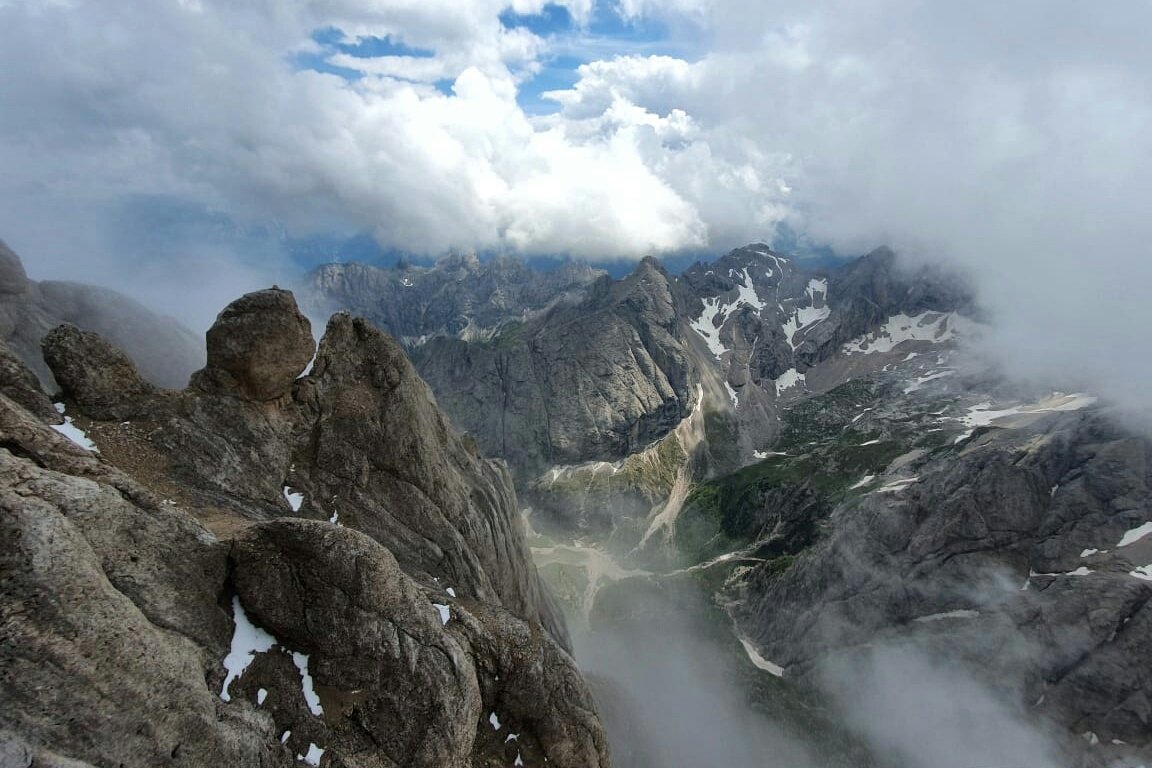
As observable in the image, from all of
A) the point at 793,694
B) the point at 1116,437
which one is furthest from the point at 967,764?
Answer: the point at 1116,437

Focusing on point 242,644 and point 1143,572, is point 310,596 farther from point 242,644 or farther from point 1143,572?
point 1143,572

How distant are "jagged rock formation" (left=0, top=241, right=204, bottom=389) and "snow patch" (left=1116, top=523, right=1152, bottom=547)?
7120 inches

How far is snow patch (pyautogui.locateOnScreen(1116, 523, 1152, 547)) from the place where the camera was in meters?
113

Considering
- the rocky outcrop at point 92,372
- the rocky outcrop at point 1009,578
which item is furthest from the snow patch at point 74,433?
the rocky outcrop at point 1009,578

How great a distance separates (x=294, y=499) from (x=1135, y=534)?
15709 cm

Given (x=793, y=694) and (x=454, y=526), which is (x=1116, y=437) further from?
(x=454, y=526)

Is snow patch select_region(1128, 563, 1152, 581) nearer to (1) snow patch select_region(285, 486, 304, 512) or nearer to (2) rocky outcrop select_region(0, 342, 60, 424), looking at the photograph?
(1) snow patch select_region(285, 486, 304, 512)

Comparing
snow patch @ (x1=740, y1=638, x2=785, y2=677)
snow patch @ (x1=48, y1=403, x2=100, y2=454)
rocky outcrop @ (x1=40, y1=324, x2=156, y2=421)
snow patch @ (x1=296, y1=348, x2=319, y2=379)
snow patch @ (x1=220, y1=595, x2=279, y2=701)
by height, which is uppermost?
rocky outcrop @ (x1=40, y1=324, x2=156, y2=421)

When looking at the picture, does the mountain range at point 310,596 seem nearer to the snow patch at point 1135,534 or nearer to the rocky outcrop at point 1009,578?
the snow patch at point 1135,534

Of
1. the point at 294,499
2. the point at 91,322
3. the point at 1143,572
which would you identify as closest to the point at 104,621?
the point at 294,499

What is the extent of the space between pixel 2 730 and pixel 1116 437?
192218mm


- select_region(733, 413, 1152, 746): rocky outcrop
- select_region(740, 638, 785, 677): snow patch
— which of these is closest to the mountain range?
select_region(733, 413, 1152, 746): rocky outcrop

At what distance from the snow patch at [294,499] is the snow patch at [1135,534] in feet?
502

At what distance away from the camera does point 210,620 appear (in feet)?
78.8
